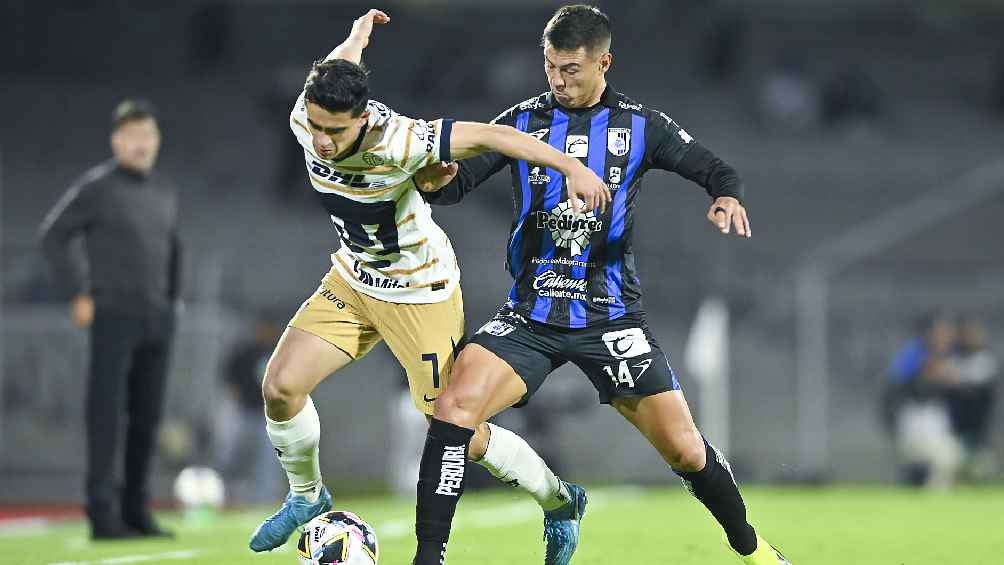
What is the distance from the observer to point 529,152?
555 cm

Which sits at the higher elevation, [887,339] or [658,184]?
[658,184]

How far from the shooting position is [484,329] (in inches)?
236

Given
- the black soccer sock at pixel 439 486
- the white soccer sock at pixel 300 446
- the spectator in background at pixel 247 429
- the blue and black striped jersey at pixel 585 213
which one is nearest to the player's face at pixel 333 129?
the blue and black striped jersey at pixel 585 213

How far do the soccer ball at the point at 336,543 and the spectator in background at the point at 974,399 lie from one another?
435 inches

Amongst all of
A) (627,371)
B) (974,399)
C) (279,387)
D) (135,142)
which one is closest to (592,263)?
(627,371)

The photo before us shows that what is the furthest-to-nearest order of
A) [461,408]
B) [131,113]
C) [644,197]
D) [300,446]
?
1. [644,197]
2. [131,113]
3. [300,446]
4. [461,408]

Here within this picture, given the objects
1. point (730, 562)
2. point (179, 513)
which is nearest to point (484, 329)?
A: point (730, 562)

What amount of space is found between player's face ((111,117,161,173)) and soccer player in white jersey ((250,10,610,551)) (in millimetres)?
2650

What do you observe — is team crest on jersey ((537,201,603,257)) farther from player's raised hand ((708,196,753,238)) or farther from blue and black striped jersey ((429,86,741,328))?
player's raised hand ((708,196,753,238))

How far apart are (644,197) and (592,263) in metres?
14.5

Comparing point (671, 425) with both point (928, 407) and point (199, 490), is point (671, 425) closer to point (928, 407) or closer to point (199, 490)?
point (199, 490)

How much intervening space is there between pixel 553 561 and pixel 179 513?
687 cm

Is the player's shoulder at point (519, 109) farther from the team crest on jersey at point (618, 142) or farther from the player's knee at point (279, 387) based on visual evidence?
the player's knee at point (279, 387)

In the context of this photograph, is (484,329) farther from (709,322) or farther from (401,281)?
(709,322)
